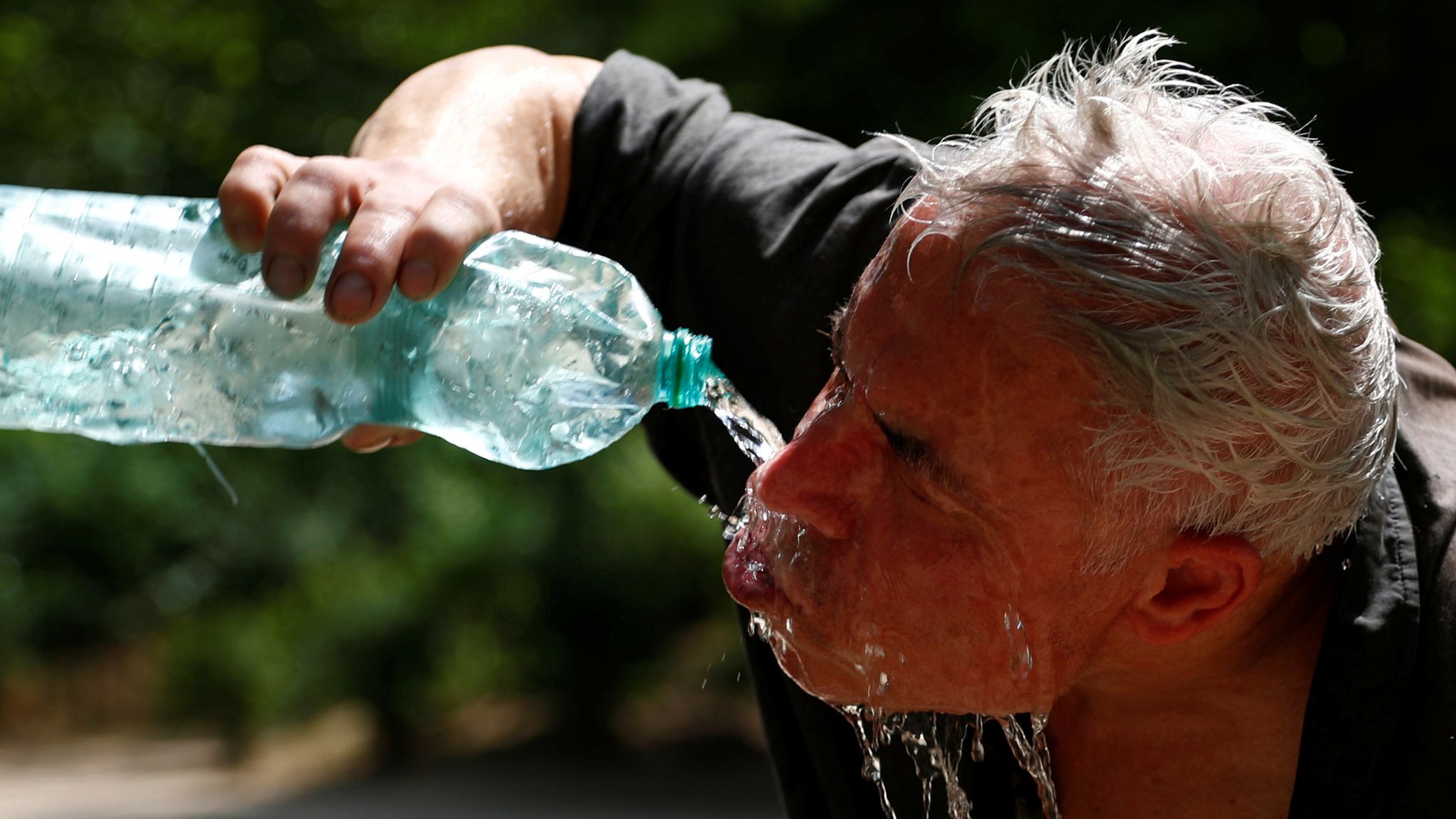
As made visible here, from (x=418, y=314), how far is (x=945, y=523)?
0.67 meters

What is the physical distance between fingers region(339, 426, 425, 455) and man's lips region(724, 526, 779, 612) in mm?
438

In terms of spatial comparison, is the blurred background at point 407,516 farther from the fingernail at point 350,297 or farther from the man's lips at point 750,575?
the fingernail at point 350,297

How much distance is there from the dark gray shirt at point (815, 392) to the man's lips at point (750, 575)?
325mm

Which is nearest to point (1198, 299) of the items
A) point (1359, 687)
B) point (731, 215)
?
point (1359, 687)

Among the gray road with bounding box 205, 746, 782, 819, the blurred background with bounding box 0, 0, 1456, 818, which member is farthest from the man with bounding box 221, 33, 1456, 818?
the gray road with bounding box 205, 746, 782, 819

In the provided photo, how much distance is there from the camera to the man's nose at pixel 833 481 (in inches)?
61.8

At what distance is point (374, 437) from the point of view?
1819mm

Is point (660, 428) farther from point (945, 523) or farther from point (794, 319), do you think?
point (945, 523)

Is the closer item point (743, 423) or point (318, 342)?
point (318, 342)

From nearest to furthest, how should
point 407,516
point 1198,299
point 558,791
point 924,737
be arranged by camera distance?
point 1198,299 → point 924,737 → point 558,791 → point 407,516

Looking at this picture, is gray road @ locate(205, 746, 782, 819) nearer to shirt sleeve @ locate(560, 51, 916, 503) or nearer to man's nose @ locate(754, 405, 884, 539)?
shirt sleeve @ locate(560, 51, 916, 503)

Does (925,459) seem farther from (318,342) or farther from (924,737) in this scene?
(318,342)

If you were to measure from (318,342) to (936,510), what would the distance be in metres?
0.76

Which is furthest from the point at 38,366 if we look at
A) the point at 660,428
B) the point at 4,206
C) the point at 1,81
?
the point at 1,81
